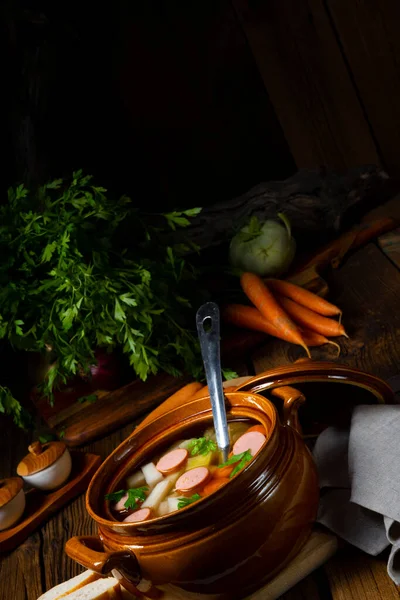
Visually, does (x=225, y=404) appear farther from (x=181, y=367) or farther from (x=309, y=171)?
(x=309, y=171)

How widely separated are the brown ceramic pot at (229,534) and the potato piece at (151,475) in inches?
3.6

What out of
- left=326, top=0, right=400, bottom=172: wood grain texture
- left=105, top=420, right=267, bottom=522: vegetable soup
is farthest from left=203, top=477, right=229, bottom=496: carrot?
left=326, top=0, right=400, bottom=172: wood grain texture

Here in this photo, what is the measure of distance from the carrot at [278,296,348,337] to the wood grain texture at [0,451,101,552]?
0.68m

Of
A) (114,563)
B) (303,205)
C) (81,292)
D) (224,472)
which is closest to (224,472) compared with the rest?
(224,472)

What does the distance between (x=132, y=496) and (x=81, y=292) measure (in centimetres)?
76

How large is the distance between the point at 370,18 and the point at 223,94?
710 millimetres

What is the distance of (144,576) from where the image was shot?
41.6 inches

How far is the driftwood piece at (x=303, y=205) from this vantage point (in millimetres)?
2611

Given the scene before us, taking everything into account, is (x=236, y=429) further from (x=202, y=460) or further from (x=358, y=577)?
(x=358, y=577)

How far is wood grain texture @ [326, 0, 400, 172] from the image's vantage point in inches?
115

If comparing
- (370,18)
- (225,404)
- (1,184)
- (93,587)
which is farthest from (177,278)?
(370,18)

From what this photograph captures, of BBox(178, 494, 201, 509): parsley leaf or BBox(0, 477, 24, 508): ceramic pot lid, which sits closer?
BBox(178, 494, 201, 509): parsley leaf

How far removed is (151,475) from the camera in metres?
1.19

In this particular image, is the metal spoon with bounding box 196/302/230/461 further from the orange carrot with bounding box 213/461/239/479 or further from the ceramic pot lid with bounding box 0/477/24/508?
the ceramic pot lid with bounding box 0/477/24/508
